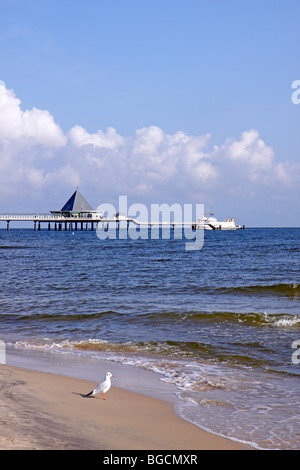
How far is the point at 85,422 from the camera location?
5.42 m

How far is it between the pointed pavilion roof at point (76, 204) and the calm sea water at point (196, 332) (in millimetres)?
96531

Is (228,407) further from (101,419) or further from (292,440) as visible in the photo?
(101,419)

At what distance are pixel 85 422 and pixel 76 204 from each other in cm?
11629

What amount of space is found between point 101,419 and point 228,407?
1.90 metres

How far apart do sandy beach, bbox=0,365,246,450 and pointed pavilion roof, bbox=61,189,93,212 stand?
372ft

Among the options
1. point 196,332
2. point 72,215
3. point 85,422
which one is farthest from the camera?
point 72,215

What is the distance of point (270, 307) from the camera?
49.2 feet

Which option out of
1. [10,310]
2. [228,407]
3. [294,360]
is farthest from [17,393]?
[10,310]

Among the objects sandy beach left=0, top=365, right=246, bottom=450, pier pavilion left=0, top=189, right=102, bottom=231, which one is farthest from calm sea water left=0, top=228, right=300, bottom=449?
pier pavilion left=0, top=189, right=102, bottom=231

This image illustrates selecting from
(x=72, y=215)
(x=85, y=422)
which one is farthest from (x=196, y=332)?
(x=72, y=215)

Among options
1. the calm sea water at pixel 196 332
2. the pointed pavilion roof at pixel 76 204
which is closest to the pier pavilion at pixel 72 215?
the pointed pavilion roof at pixel 76 204

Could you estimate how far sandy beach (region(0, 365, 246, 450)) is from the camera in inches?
184

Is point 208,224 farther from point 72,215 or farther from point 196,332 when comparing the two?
point 196,332

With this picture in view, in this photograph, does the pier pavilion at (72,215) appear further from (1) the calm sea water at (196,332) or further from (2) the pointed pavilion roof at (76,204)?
(1) the calm sea water at (196,332)
